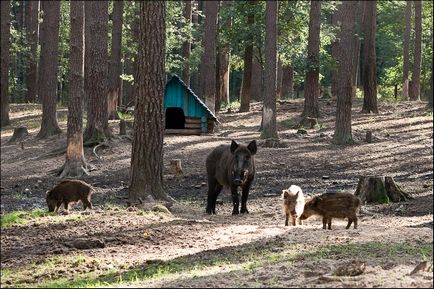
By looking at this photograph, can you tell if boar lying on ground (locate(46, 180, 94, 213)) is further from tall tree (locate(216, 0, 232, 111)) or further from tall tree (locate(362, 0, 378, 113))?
tall tree (locate(216, 0, 232, 111))

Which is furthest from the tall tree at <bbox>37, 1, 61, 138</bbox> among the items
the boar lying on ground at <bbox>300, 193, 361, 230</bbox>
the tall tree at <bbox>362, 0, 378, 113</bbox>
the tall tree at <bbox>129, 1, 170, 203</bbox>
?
the boar lying on ground at <bbox>300, 193, 361, 230</bbox>

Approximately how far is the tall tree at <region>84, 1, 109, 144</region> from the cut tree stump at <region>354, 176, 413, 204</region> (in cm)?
1183

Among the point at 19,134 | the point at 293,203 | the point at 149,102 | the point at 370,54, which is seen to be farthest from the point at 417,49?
the point at 293,203

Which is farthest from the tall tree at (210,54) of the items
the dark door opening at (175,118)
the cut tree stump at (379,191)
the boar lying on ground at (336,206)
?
the boar lying on ground at (336,206)

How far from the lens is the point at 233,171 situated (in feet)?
46.7

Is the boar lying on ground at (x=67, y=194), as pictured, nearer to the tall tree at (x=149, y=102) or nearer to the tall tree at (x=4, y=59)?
the tall tree at (x=149, y=102)

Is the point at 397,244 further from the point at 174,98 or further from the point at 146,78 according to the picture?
the point at 174,98

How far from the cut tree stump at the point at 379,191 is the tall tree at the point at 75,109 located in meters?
9.00

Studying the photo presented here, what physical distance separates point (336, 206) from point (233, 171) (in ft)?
9.87

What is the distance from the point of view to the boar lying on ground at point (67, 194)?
14.0 meters

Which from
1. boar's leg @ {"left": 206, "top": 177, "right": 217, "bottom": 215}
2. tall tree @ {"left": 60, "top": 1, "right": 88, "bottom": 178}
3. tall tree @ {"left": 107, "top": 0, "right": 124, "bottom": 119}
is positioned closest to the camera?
boar's leg @ {"left": 206, "top": 177, "right": 217, "bottom": 215}

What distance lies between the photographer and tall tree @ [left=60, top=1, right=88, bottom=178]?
21.6 m

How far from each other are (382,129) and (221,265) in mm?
21769

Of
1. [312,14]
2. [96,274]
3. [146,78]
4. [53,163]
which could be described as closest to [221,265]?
[96,274]
